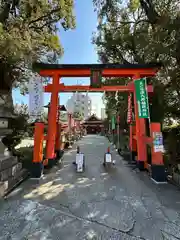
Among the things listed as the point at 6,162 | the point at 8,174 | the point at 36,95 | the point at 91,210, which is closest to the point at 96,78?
the point at 36,95

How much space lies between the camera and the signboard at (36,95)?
7344mm

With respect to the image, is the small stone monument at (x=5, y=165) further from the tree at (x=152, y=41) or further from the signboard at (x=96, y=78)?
the tree at (x=152, y=41)

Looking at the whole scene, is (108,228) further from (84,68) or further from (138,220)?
(84,68)

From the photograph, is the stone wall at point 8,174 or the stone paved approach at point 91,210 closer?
the stone paved approach at point 91,210

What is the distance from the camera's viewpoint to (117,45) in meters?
12.1

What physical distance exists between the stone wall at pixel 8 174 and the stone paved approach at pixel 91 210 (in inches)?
9.4

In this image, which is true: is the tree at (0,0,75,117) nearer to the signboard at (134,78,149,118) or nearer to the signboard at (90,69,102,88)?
the signboard at (90,69,102,88)

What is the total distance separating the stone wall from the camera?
176 inches

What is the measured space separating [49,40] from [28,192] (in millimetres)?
6889

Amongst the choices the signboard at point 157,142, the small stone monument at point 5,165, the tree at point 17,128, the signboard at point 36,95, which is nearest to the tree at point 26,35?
the signboard at point 36,95

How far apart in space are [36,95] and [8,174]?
3.32 m

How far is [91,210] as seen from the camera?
11.9 ft

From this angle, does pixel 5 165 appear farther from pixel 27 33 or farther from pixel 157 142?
pixel 157 142

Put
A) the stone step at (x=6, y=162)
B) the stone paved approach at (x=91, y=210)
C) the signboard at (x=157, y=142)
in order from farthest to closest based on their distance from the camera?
the signboard at (x=157, y=142)
the stone step at (x=6, y=162)
the stone paved approach at (x=91, y=210)
